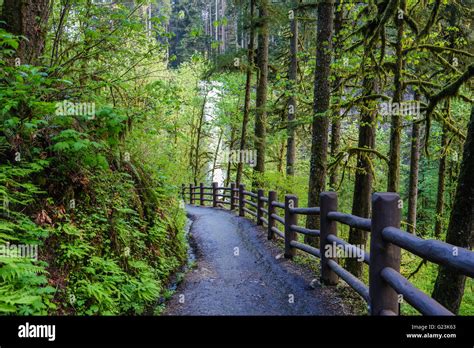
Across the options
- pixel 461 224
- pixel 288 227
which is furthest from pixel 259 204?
pixel 461 224

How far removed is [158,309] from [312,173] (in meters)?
5.22

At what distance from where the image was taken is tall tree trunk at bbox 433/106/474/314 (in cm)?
501

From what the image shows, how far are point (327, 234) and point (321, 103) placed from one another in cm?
409

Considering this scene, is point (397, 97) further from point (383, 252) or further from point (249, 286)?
point (383, 252)

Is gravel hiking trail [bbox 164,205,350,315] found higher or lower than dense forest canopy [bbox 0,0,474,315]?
lower

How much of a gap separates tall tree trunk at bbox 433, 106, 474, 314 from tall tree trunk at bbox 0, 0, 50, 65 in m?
7.02

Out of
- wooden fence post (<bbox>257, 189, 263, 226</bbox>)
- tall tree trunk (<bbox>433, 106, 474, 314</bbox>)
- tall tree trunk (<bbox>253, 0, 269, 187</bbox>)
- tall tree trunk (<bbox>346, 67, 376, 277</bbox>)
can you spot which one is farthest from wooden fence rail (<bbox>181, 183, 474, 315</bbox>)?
tall tree trunk (<bbox>253, 0, 269, 187</bbox>)

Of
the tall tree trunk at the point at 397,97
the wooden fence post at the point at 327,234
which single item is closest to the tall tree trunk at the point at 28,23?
the wooden fence post at the point at 327,234

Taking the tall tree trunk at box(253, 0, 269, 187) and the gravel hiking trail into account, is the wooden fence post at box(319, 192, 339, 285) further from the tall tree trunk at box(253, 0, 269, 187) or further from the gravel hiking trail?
the tall tree trunk at box(253, 0, 269, 187)

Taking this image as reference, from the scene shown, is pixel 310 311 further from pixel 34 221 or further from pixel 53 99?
pixel 53 99
